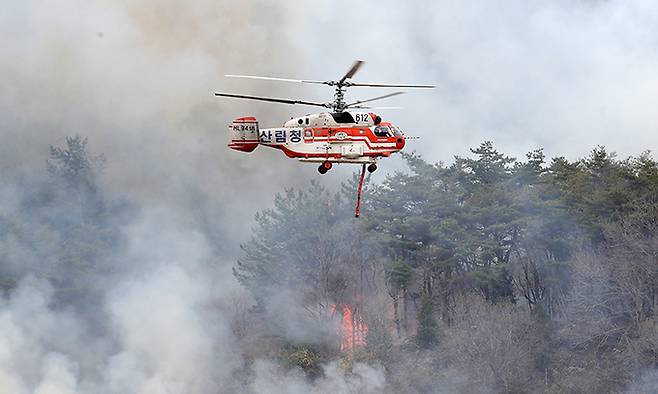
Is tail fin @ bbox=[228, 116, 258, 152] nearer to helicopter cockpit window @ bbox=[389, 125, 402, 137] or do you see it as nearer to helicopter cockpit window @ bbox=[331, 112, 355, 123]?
helicopter cockpit window @ bbox=[331, 112, 355, 123]

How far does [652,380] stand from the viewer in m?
64.6

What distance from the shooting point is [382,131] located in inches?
1674

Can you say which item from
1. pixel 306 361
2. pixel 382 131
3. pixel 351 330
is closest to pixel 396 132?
pixel 382 131

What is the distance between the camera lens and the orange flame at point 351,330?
79.5 meters

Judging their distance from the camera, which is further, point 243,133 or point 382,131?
point 382,131

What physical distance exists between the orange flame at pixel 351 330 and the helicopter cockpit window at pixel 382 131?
125 feet

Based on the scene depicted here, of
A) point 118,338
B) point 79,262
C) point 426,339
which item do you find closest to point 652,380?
point 426,339

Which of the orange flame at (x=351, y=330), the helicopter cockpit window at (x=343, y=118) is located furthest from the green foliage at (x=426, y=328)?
the helicopter cockpit window at (x=343, y=118)

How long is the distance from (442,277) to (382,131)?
41.1 m

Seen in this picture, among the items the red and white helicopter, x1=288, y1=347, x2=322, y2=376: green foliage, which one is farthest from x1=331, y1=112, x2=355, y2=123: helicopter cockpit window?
x1=288, y1=347, x2=322, y2=376: green foliage

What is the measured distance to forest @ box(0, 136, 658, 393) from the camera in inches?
2729

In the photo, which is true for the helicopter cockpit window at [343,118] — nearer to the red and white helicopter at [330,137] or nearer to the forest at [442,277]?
the red and white helicopter at [330,137]

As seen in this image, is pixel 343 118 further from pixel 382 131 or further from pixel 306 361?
pixel 306 361

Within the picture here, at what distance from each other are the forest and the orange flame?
118 mm
